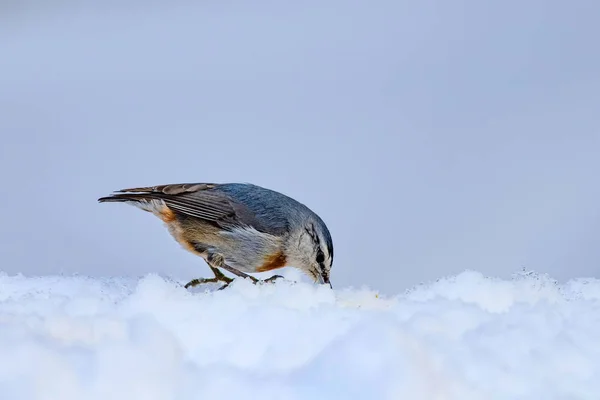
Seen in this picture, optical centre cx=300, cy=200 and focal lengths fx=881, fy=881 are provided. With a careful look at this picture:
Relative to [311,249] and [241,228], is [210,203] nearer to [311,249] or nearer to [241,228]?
[241,228]

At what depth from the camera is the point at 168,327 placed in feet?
4.16

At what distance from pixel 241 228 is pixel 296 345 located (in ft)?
3.90

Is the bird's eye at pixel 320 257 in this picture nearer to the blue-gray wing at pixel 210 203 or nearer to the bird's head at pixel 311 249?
the bird's head at pixel 311 249

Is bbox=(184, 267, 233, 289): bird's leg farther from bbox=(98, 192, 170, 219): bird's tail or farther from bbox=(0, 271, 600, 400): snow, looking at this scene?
bbox=(0, 271, 600, 400): snow

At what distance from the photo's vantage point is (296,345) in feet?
4.01

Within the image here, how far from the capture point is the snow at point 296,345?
1.10 metres

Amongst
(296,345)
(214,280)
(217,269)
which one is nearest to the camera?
(296,345)

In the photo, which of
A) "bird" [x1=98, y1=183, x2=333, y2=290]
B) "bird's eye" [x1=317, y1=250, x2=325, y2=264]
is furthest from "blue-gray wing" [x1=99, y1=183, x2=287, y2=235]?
"bird's eye" [x1=317, y1=250, x2=325, y2=264]

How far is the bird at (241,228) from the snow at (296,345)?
2.91ft

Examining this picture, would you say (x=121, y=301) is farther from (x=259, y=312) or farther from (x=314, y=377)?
(x=314, y=377)

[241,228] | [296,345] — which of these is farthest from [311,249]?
[296,345]

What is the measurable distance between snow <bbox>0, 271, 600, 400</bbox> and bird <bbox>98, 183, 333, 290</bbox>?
89cm

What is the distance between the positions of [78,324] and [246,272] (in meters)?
1.21

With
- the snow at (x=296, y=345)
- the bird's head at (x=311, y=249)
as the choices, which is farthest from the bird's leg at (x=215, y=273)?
the snow at (x=296, y=345)
